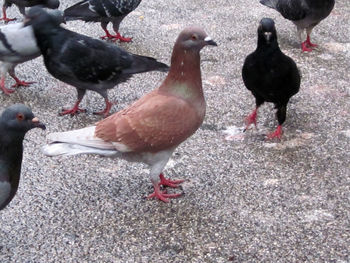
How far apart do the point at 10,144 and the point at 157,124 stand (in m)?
0.94

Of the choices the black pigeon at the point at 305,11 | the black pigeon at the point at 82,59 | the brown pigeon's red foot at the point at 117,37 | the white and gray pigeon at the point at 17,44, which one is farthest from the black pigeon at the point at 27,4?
the black pigeon at the point at 305,11

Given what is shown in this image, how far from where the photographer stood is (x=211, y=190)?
12.2 ft

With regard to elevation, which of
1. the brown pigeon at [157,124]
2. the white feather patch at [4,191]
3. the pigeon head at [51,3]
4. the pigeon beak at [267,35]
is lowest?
the pigeon head at [51,3]

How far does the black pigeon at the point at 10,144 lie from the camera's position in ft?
9.63

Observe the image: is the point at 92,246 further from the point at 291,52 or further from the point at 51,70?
the point at 291,52

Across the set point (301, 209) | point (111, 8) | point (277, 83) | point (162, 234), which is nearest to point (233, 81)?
point (277, 83)

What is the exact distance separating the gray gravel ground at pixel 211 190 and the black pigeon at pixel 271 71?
39 cm

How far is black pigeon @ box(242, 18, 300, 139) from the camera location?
4.18 meters

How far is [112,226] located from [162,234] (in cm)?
35

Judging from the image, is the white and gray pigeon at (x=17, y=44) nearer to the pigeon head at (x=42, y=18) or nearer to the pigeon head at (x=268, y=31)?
the pigeon head at (x=42, y=18)

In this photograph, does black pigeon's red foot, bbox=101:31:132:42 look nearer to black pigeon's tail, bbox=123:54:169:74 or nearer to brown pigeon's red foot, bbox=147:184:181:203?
black pigeon's tail, bbox=123:54:169:74

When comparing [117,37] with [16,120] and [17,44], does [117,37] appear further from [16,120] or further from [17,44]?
[16,120]

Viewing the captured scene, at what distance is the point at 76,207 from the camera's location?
356 centimetres

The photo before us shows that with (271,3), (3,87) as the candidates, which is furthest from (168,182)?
(271,3)
